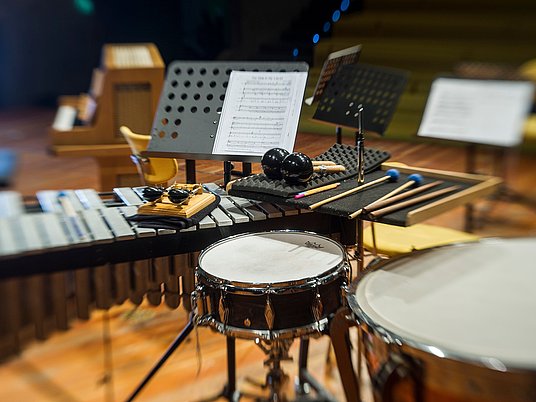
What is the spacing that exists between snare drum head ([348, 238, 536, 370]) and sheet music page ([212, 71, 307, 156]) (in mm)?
548

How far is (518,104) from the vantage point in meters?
1.00

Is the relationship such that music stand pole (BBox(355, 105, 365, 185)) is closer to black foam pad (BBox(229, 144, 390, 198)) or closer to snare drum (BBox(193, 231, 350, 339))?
black foam pad (BBox(229, 144, 390, 198))

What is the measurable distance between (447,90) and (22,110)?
0.71 m

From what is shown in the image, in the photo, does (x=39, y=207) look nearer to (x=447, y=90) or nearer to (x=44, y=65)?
(x=44, y=65)

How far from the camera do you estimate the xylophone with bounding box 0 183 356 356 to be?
1.20m

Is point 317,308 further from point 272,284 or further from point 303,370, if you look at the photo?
point 303,370

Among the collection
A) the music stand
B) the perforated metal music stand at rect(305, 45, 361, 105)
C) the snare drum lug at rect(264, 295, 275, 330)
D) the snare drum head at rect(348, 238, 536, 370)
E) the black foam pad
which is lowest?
the snare drum lug at rect(264, 295, 275, 330)

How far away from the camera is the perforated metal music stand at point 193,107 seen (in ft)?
5.82

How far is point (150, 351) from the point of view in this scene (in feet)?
7.13

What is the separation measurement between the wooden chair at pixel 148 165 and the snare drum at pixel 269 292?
0.72m

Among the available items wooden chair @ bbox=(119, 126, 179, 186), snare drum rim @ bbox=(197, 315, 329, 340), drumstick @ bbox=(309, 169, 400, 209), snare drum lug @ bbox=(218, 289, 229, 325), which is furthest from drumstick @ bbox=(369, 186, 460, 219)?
wooden chair @ bbox=(119, 126, 179, 186)

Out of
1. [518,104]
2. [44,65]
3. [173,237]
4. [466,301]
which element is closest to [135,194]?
[173,237]

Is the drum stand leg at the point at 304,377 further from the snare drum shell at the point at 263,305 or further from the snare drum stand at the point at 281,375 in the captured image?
the snare drum shell at the point at 263,305

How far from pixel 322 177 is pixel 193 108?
432 mm
